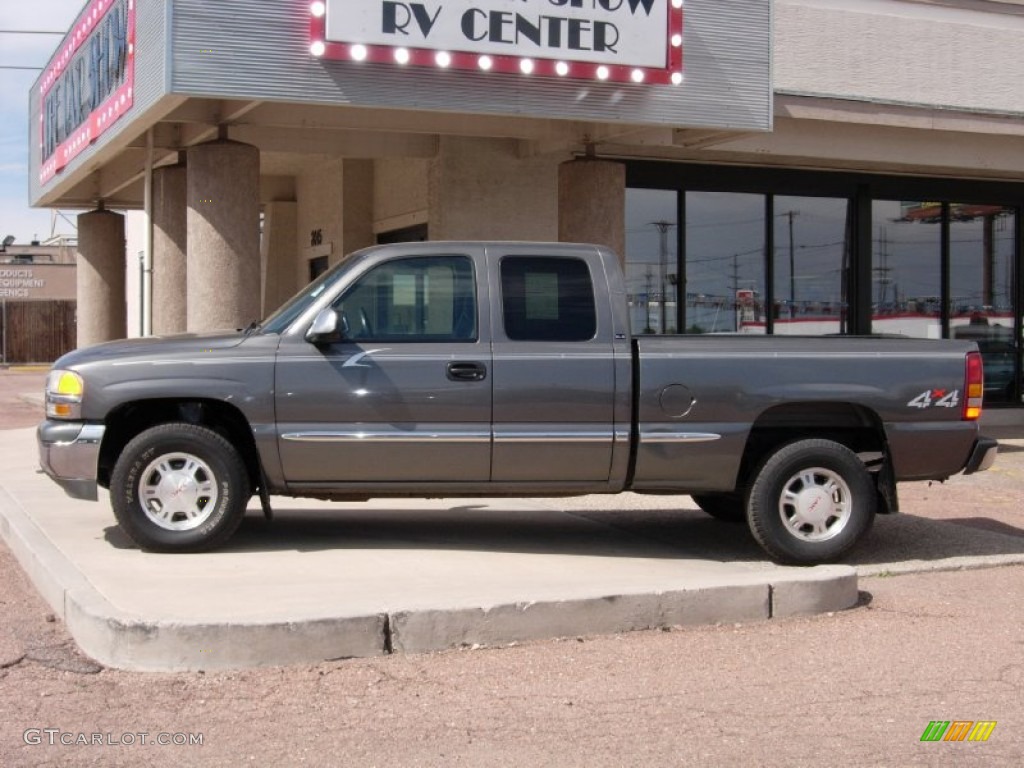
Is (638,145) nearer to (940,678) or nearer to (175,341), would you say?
(175,341)

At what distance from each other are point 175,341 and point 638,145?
8070mm

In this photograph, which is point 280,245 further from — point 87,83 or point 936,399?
point 936,399

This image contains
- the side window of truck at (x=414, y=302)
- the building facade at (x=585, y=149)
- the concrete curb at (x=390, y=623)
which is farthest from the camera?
the building facade at (x=585, y=149)

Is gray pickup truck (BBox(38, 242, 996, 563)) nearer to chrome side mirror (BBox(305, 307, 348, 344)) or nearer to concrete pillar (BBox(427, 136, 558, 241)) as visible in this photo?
chrome side mirror (BBox(305, 307, 348, 344))

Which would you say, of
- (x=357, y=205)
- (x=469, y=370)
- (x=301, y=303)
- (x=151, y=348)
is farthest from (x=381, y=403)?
(x=357, y=205)

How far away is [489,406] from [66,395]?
261cm

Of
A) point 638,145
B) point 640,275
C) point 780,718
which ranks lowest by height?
point 780,718

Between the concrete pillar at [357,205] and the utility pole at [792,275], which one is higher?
the concrete pillar at [357,205]

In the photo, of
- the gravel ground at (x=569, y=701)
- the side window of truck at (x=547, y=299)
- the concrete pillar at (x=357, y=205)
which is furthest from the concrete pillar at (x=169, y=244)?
the gravel ground at (x=569, y=701)

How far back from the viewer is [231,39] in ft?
36.5

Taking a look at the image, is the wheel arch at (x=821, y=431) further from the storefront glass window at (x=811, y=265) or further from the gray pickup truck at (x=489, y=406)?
the storefront glass window at (x=811, y=265)

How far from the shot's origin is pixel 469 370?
776 cm

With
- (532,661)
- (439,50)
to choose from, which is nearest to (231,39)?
(439,50)

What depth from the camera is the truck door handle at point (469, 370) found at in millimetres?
7750
